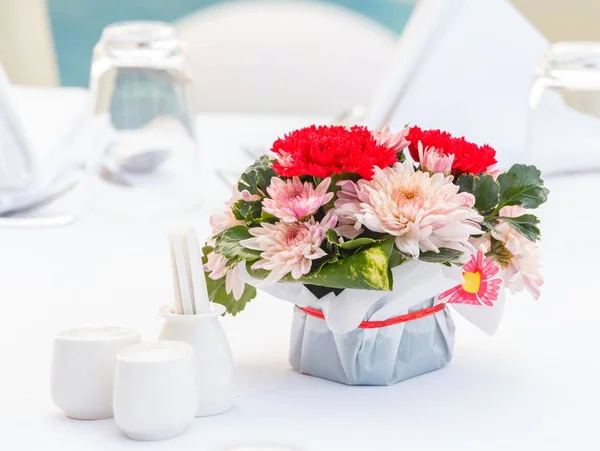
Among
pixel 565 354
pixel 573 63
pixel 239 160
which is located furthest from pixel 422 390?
pixel 239 160

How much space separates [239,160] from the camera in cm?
152

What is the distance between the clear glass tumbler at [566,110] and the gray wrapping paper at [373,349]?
70 cm

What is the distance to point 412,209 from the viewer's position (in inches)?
21.0

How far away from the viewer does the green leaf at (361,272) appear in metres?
0.52

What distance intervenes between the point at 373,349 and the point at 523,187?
143 mm

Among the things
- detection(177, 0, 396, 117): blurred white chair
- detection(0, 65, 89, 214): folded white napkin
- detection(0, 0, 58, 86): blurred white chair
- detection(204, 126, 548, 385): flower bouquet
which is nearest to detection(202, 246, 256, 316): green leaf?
detection(204, 126, 548, 385): flower bouquet

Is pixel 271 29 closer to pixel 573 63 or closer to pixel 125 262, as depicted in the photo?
pixel 573 63

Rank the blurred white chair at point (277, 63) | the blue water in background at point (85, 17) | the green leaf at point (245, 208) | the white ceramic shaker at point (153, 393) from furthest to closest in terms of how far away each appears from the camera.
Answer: the blue water in background at point (85, 17), the blurred white chair at point (277, 63), the green leaf at point (245, 208), the white ceramic shaker at point (153, 393)

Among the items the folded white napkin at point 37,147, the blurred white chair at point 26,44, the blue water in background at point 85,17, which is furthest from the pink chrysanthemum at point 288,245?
the blue water in background at point 85,17

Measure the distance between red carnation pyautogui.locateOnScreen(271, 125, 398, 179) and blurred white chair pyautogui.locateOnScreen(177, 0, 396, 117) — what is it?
193cm

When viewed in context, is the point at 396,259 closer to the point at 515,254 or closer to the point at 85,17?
the point at 515,254

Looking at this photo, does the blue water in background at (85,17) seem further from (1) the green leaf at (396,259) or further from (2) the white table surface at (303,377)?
(1) the green leaf at (396,259)

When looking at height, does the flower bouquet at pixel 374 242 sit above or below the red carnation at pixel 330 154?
below

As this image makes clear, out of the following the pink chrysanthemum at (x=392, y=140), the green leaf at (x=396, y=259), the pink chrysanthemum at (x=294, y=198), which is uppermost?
the pink chrysanthemum at (x=392, y=140)
